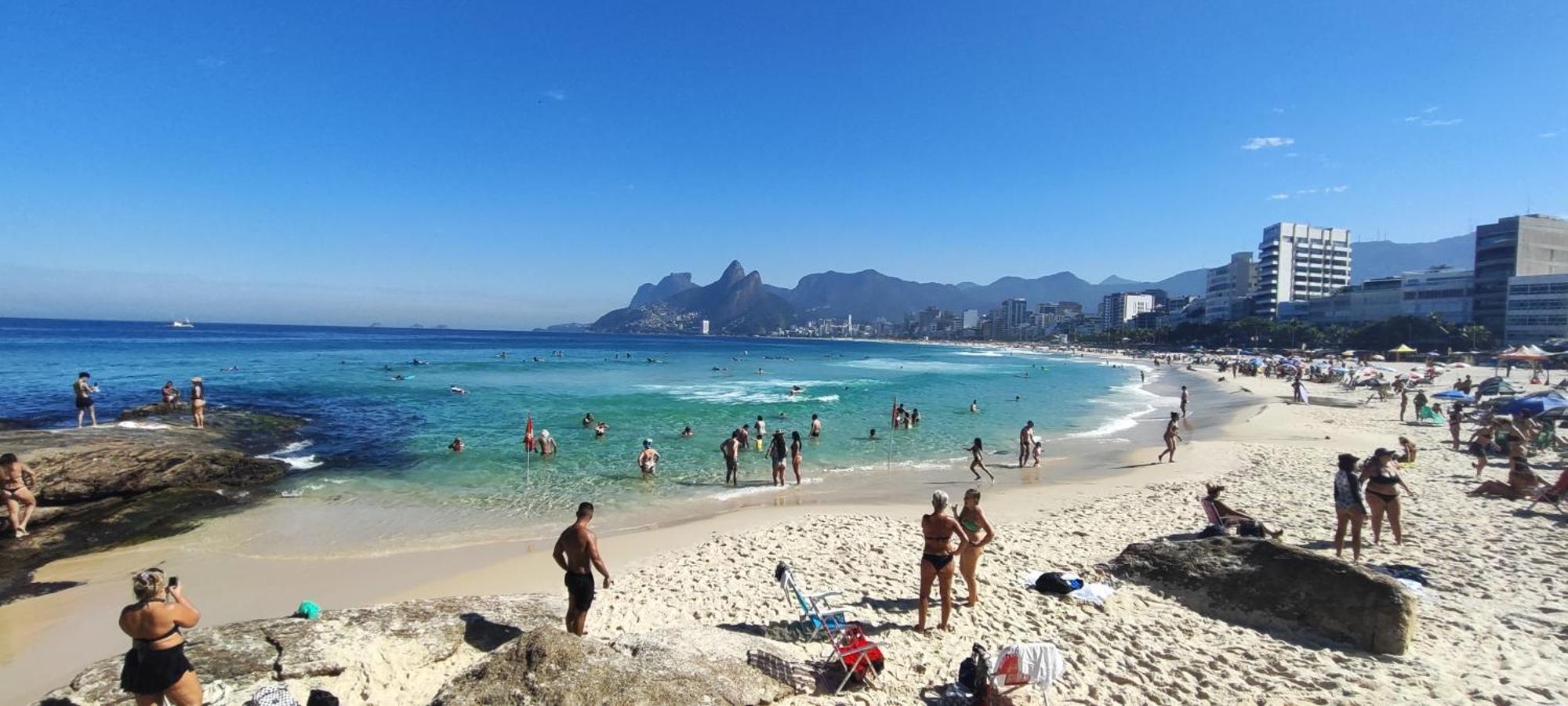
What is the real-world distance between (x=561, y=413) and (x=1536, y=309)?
4244 inches

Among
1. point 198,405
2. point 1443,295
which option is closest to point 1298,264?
point 1443,295

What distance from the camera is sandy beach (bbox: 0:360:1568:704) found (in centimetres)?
563

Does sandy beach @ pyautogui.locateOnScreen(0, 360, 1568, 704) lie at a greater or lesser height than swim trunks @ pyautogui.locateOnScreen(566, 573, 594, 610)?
lesser

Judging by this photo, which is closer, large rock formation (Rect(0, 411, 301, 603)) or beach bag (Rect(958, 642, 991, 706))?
beach bag (Rect(958, 642, 991, 706))

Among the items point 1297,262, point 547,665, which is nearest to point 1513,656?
point 547,665

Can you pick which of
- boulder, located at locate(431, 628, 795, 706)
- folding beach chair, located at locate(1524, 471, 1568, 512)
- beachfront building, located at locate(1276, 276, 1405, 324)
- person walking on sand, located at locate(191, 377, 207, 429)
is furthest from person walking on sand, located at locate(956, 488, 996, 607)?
beachfront building, located at locate(1276, 276, 1405, 324)

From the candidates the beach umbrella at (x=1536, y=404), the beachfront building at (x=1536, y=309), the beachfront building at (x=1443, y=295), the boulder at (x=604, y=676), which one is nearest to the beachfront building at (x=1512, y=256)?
the beachfront building at (x=1443, y=295)

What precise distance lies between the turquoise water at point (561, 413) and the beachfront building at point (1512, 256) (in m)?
63.7

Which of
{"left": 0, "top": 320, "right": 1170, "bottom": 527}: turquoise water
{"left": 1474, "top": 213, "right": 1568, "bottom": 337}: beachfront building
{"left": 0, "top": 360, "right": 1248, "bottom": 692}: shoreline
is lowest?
{"left": 0, "top": 320, "right": 1170, "bottom": 527}: turquoise water

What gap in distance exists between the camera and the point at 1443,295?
8788 cm

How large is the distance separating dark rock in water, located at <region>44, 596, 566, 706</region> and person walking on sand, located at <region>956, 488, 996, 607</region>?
14.8 feet

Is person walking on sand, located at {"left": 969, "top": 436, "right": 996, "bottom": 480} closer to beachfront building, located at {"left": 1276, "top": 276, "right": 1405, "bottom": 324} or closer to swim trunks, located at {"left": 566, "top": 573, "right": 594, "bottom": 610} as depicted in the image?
swim trunks, located at {"left": 566, "top": 573, "right": 594, "bottom": 610}

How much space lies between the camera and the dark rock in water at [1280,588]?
6.04 m

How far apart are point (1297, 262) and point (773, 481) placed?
154389 mm
